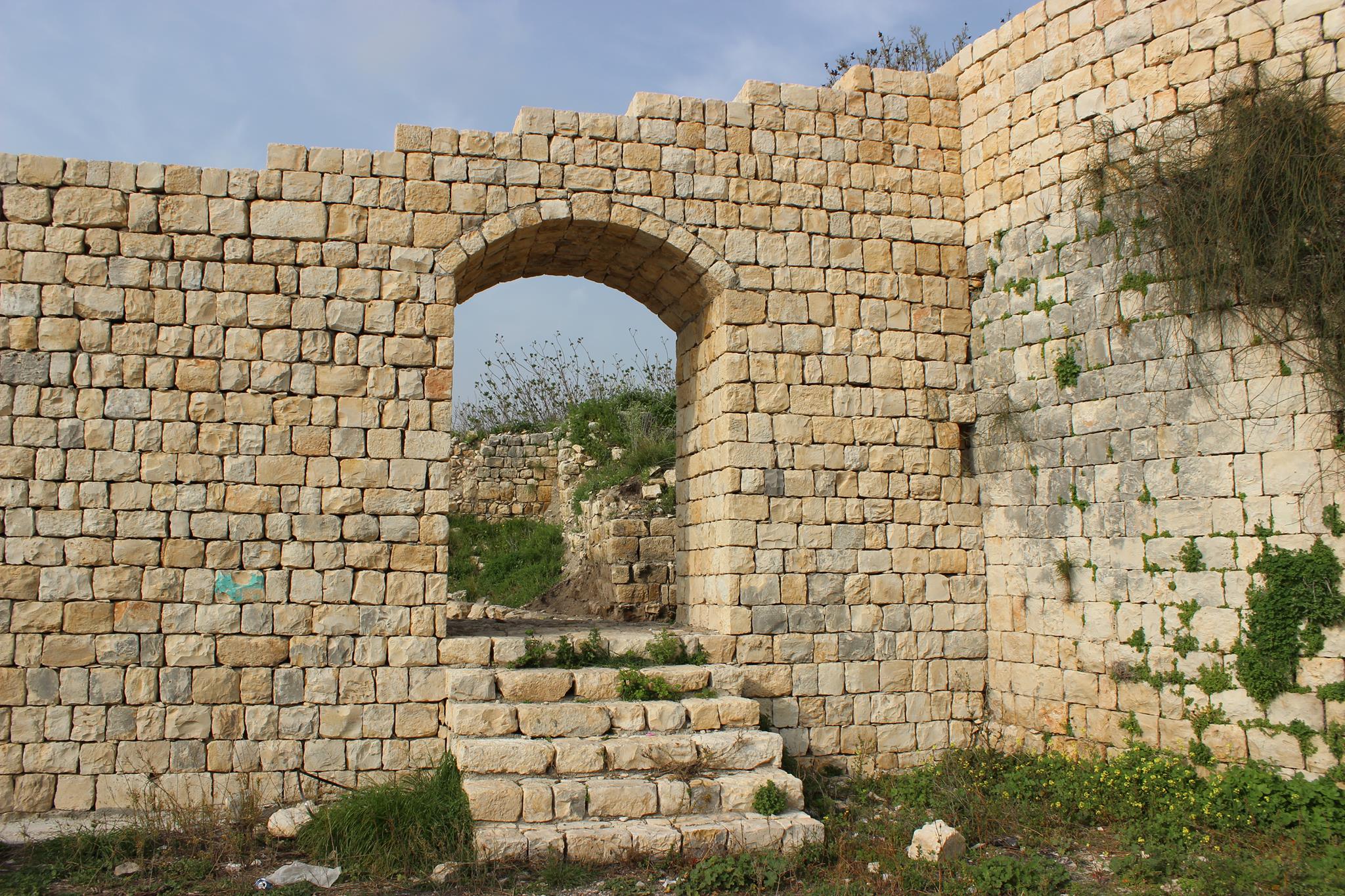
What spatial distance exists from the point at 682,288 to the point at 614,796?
4386mm

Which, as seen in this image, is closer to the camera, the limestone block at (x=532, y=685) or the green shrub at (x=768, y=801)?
the green shrub at (x=768, y=801)

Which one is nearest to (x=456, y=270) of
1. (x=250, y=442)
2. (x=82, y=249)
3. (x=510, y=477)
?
(x=250, y=442)

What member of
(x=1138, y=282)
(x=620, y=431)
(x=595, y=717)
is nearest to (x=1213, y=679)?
(x=1138, y=282)

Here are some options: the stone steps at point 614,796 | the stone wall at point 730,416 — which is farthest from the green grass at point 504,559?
the stone steps at point 614,796

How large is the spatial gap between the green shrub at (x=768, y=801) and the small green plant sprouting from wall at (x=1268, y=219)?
13.7 ft

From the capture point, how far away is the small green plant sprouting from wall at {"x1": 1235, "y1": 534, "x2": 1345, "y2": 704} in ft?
19.7

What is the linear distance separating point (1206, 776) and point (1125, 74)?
4.97 m

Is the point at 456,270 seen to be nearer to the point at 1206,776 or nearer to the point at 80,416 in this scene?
the point at 80,416

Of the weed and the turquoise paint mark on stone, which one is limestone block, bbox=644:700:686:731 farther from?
the weed

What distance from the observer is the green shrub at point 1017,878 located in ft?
18.2

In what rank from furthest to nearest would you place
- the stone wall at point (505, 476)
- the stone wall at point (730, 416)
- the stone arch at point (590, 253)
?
the stone wall at point (505, 476) < the stone arch at point (590, 253) < the stone wall at point (730, 416)

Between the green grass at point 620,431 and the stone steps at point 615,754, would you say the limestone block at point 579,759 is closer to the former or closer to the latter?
the stone steps at point 615,754

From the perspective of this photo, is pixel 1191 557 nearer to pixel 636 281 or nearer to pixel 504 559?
pixel 636 281

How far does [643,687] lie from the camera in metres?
7.11
